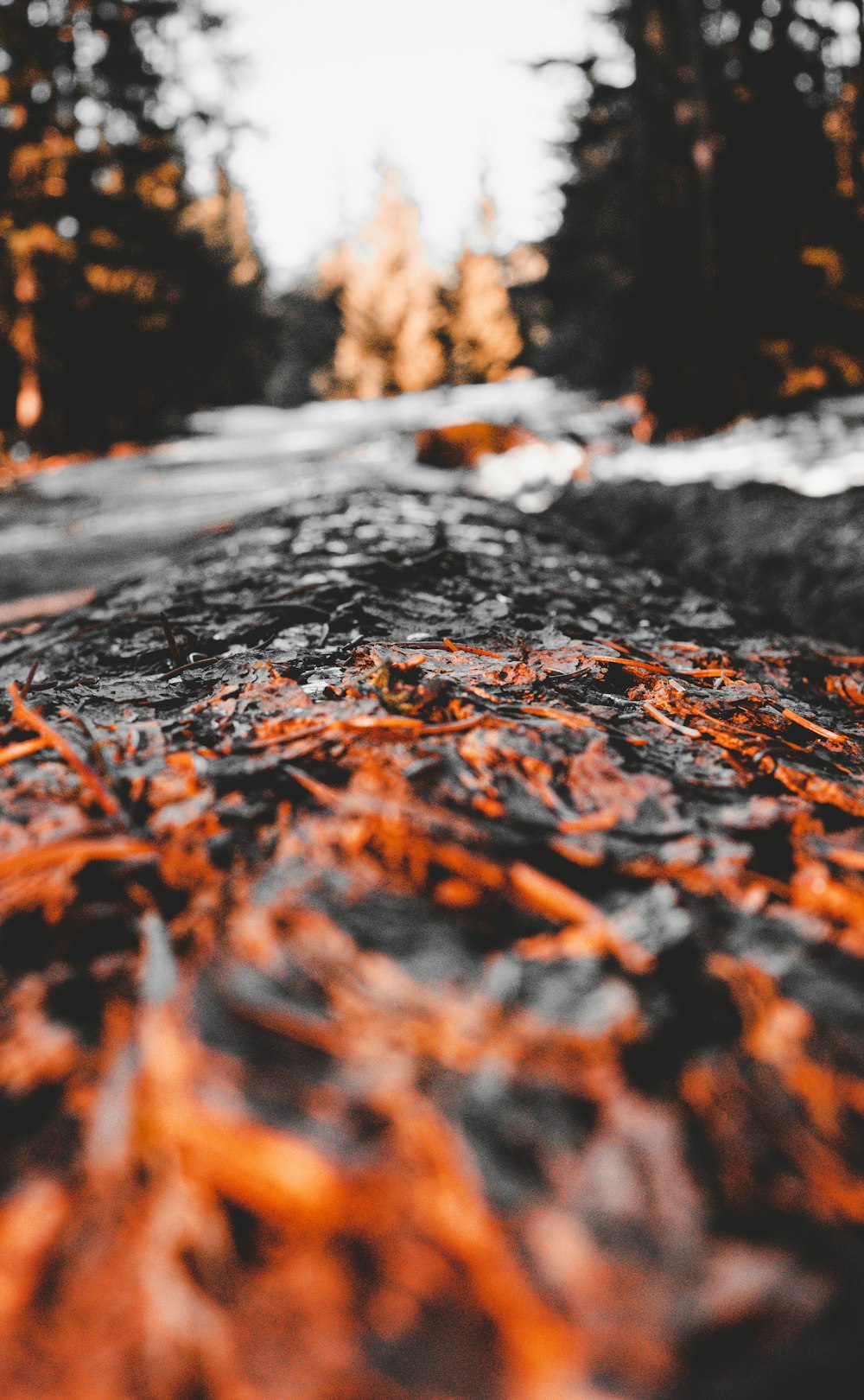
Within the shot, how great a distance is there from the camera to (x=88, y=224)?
38.7ft

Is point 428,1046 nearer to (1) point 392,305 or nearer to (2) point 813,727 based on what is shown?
(2) point 813,727

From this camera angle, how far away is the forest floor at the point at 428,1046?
0.46m

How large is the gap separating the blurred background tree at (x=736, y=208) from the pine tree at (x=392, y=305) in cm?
2513

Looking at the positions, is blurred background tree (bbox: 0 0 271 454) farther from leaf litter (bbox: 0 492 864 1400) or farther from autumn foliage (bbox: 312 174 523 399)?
autumn foliage (bbox: 312 174 523 399)

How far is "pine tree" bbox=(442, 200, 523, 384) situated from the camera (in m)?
33.5

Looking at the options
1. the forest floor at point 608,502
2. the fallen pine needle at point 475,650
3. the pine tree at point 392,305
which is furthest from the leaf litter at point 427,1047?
the pine tree at point 392,305

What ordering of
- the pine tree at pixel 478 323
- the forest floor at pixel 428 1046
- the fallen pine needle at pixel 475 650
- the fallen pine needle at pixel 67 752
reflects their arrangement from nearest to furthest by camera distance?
the forest floor at pixel 428 1046, the fallen pine needle at pixel 67 752, the fallen pine needle at pixel 475 650, the pine tree at pixel 478 323

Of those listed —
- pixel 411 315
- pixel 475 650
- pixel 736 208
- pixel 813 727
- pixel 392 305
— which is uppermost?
pixel 392 305

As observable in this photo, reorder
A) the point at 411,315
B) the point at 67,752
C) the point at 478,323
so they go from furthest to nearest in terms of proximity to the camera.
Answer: the point at 478,323, the point at 411,315, the point at 67,752

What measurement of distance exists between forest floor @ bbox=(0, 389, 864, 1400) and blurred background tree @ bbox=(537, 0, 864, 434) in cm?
758

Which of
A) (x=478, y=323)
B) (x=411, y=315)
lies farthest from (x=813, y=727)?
(x=478, y=323)

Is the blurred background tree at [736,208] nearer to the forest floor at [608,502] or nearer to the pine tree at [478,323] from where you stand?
the forest floor at [608,502]

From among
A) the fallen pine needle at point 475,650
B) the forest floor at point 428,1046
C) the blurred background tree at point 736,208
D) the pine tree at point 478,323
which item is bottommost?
the forest floor at point 428,1046

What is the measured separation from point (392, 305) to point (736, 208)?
28.1 meters
